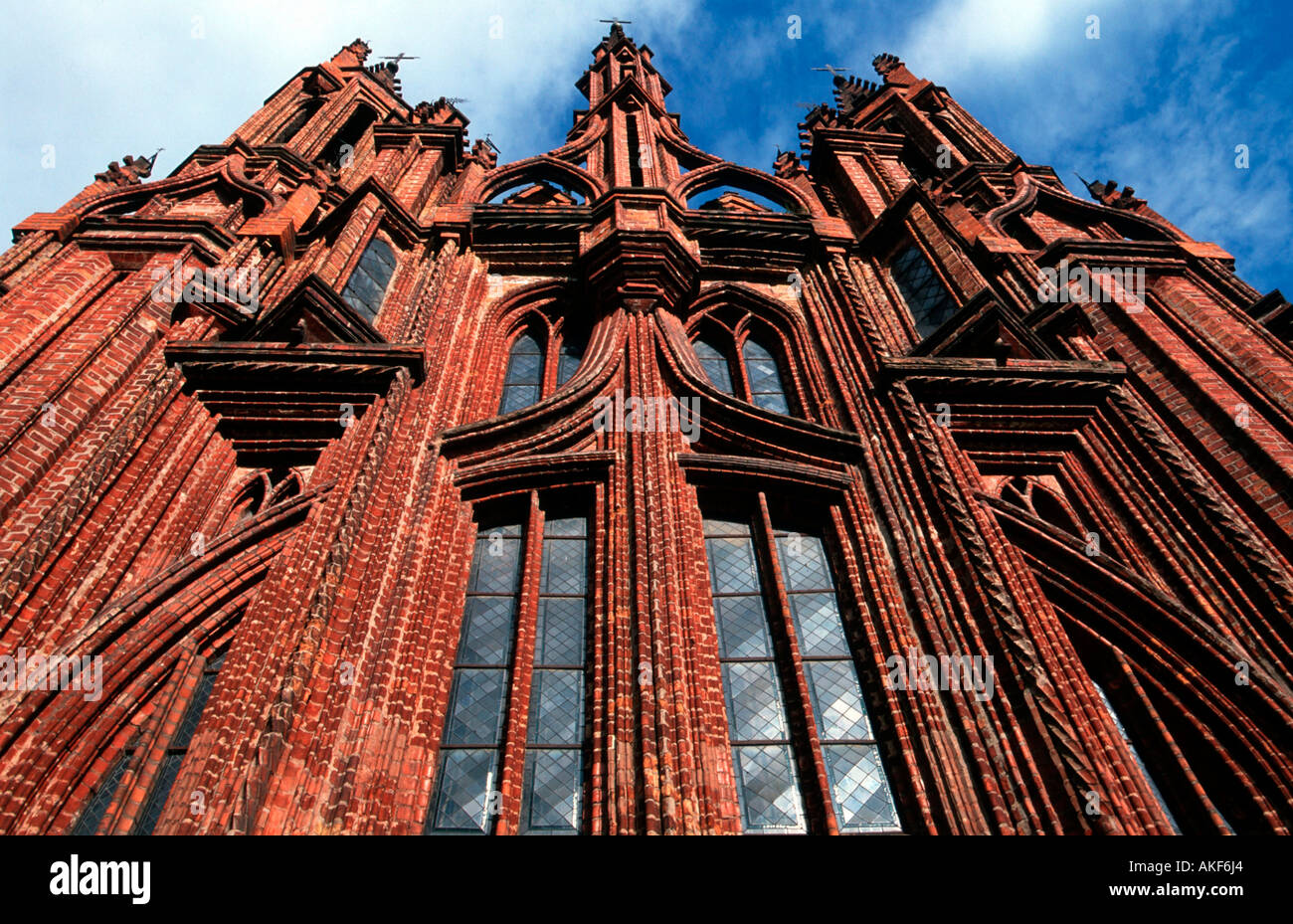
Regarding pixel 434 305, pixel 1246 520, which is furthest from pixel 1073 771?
pixel 434 305

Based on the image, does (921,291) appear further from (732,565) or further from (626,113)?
(626,113)

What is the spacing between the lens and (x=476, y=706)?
7305 millimetres

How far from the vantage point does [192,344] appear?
31.2 ft

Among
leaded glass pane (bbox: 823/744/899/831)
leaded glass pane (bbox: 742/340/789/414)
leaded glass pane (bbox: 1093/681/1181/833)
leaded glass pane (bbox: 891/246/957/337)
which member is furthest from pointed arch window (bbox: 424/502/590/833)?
leaded glass pane (bbox: 891/246/957/337)

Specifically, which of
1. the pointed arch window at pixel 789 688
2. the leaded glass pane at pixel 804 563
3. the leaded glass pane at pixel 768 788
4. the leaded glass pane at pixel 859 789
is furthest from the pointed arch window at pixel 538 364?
the leaded glass pane at pixel 859 789

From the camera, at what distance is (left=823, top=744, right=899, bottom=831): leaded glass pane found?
650cm

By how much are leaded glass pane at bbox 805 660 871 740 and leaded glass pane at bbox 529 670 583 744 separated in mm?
1967

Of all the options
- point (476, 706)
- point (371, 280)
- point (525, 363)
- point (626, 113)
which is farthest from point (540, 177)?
point (476, 706)

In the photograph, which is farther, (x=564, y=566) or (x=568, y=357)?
(x=568, y=357)

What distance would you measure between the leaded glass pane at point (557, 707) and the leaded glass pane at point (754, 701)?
1.26 m

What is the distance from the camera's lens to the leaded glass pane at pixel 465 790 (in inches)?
252

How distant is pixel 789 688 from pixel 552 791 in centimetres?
213
